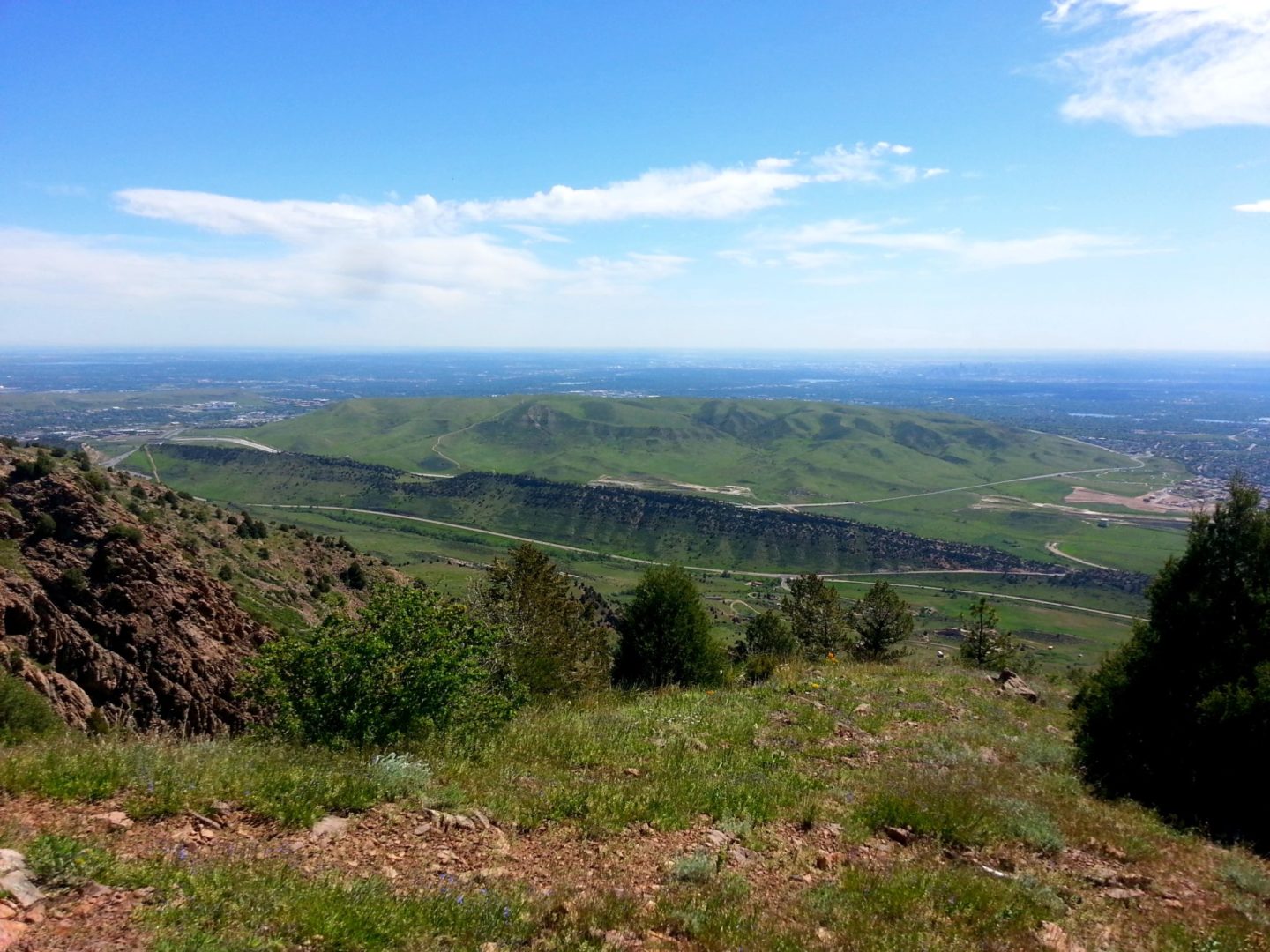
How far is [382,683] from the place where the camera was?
1131cm

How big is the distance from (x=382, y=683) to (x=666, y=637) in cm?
2058

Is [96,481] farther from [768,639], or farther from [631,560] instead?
[631,560]

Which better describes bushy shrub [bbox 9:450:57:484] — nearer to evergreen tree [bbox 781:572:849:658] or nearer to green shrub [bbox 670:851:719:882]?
green shrub [bbox 670:851:719:882]

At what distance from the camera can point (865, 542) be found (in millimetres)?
187125

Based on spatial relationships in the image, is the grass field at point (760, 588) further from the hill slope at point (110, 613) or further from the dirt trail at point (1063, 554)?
the hill slope at point (110, 613)

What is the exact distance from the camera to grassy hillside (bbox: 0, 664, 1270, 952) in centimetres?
559

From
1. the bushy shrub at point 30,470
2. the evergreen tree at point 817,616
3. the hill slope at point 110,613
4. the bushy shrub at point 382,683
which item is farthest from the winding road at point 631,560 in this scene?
the bushy shrub at point 382,683

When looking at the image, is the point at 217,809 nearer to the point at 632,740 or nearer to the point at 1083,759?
the point at 632,740

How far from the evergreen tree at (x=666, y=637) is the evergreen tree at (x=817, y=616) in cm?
1630

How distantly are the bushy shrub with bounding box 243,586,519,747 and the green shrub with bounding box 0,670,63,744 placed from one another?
3.48 meters

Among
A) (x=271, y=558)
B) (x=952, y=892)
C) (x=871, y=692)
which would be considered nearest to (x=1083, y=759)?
(x=871, y=692)

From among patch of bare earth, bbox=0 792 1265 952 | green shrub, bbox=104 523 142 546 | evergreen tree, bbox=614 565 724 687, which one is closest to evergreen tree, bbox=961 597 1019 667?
evergreen tree, bbox=614 565 724 687

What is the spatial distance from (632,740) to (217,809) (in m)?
7.14

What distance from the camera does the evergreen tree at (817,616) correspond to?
46812 millimetres
